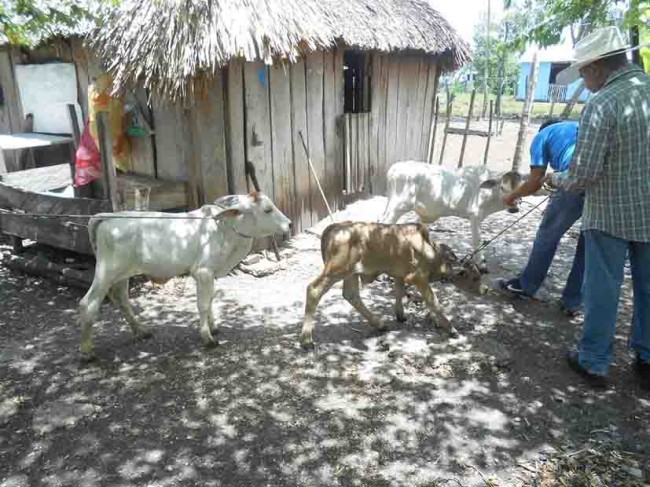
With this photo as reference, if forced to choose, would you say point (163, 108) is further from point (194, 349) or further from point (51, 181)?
point (194, 349)

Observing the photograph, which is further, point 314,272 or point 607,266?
point 314,272

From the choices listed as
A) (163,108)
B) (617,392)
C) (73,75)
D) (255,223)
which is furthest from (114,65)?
(617,392)

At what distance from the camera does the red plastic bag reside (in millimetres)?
6535

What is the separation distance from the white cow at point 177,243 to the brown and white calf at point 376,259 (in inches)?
19.7

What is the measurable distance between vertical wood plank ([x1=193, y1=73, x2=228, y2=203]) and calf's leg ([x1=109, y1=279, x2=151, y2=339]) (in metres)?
2.40

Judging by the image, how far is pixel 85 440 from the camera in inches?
131

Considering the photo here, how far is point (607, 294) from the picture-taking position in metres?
3.69

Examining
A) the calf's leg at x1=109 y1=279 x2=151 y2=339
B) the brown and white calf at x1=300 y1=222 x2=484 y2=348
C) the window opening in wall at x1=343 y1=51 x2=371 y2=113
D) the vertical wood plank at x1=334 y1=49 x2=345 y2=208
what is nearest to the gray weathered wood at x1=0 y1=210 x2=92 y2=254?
the calf's leg at x1=109 y1=279 x2=151 y2=339

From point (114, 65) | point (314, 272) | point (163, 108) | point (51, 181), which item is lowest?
point (314, 272)

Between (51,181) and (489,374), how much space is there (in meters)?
6.78

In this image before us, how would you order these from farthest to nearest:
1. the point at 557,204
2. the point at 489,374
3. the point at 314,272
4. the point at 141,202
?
the point at 314,272 → the point at 141,202 → the point at 557,204 → the point at 489,374

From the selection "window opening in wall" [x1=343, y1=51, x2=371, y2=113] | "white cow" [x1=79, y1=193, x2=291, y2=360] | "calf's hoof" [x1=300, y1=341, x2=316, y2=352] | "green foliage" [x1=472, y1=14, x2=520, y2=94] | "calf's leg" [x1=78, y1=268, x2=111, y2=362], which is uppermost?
"green foliage" [x1=472, y1=14, x2=520, y2=94]

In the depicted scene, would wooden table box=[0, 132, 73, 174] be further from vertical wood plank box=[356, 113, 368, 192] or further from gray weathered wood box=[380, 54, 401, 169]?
gray weathered wood box=[380, 54, 401, 169]

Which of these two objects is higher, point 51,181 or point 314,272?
point 51,181
